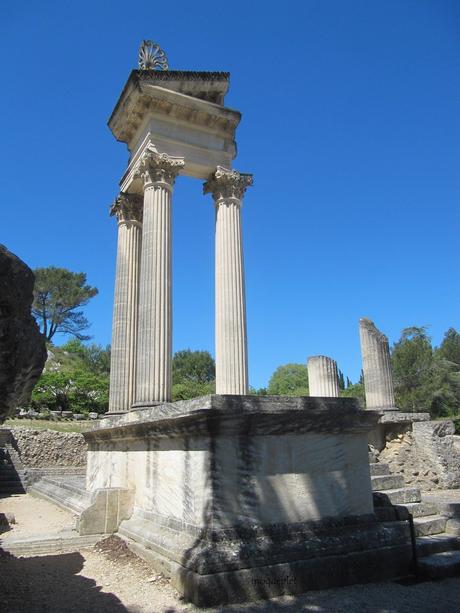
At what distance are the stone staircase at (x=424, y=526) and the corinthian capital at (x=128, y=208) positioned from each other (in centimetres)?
756

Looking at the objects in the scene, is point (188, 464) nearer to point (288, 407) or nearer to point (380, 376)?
point (288, 407)

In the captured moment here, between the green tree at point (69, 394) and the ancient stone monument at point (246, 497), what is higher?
the green tree at point (69, 394)

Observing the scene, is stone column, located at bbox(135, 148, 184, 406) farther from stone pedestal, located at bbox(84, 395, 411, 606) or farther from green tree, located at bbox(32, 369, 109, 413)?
green tree, located at bbox(32, 369, 109, 413)

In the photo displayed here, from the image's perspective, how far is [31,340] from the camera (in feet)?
8.89

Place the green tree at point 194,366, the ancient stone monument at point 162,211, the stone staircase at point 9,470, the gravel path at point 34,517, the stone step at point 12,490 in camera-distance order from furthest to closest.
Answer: the green tree at point 194,366 → the stone staircase at point 9,470 → the stone step at point 12,490 → the ancient stone monument at point 162,211 → the gravel path at point 34,517

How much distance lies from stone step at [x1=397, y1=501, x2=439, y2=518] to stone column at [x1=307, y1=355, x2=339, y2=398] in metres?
7.08

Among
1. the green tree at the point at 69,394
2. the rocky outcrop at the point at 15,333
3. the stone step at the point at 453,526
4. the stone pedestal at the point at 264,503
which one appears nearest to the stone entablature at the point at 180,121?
the stone pedestal at the point at 264,503

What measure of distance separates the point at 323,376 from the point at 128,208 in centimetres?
721

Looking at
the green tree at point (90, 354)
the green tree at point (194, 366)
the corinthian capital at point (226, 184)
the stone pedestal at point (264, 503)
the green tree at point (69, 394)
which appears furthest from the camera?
the green tree at point (194, 366)

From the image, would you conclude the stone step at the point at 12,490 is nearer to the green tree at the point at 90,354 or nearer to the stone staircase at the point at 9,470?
the stone staircase at the point at 9,470

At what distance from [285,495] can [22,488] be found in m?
13.7

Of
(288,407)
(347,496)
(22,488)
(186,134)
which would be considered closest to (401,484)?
(347,496)

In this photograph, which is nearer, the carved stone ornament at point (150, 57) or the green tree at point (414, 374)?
the carved stone ornament at point (150, 57)

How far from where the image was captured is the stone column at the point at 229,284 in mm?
9578
